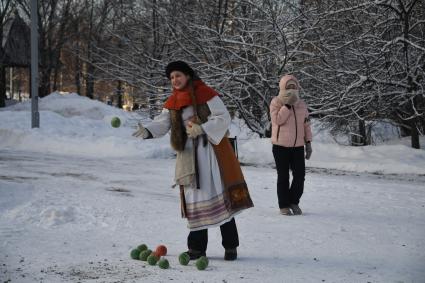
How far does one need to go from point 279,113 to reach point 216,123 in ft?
8.93

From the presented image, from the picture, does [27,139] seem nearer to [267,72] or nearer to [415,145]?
[267,72]

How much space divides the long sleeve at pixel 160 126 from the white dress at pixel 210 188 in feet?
0.11

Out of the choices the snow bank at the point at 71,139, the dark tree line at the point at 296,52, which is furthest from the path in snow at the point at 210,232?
the snow bank at the point at 71,139

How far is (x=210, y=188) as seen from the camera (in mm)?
5086

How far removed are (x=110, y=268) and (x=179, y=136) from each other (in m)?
1.23

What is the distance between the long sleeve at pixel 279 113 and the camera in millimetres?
7535

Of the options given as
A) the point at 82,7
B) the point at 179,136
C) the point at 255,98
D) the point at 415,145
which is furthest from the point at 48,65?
the point at 179,136

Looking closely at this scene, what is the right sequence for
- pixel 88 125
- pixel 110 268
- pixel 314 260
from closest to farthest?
pixel 110 268 < pixel 314 260 < pixel 88 125

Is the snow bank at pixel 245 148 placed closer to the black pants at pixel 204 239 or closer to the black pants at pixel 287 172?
the black pants at pixel 287 172

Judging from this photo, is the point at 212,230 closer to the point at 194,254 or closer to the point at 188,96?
the point at 194,254

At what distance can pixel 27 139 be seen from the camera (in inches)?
667

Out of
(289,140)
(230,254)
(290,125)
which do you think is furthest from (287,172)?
(230,254)

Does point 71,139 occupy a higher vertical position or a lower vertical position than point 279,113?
lower

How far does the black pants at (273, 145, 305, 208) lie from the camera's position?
7.54m
